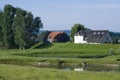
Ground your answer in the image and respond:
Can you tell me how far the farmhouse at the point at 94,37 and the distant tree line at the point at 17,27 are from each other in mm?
14504

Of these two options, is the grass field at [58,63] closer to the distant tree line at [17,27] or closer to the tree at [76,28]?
the distant tree line at [17,27]

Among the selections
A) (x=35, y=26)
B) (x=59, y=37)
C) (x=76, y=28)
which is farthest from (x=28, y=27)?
(x=59, y=37)

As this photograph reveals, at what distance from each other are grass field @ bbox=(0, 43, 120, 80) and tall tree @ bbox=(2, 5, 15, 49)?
12937 millimetres

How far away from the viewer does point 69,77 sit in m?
31.9

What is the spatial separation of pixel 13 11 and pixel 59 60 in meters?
63.5

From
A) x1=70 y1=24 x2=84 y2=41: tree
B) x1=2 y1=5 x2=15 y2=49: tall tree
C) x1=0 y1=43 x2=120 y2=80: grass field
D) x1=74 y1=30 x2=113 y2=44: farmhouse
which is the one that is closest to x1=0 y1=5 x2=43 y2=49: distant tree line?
x1=2 y1=5 x2=15 y2=49: tall tree

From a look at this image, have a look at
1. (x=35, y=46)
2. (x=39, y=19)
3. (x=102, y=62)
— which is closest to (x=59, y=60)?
(x=102, y=62)

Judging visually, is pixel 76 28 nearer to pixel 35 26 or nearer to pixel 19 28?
pixel 35 26

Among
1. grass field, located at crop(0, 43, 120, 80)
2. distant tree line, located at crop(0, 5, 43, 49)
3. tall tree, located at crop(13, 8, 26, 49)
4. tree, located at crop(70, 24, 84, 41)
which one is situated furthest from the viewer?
tree, located at crop(70, 24, 84, 41)

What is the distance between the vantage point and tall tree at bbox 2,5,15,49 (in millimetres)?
117125

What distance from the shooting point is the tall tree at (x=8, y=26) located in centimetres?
11712

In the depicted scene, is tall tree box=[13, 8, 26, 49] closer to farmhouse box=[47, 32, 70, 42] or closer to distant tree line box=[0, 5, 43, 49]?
distant tree line box=[0, 5, 43, 49]

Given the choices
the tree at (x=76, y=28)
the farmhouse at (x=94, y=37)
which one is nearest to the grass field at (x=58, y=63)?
the farmhouse at (x=94, y=37)

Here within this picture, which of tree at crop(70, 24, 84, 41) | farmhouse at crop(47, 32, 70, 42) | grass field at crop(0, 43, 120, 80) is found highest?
tree at crop(70, 24, 84, 41)
